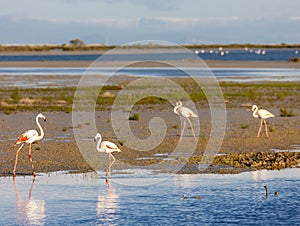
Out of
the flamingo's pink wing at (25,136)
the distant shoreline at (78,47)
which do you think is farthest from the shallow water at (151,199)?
the distant shoreline at (78,47)

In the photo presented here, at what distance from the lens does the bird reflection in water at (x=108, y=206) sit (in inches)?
464

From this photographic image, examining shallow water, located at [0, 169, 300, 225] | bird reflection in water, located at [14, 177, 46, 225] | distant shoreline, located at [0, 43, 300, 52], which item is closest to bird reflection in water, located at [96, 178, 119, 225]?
shallow water, located at [0, 169, 300, 225]

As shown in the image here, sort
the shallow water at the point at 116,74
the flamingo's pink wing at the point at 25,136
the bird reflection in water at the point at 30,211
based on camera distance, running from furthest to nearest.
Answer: the shallow water at the point at 116,74 < the flamingo's pink wing at the point at 25,136 < the bird reflection in water at the point at 30,211

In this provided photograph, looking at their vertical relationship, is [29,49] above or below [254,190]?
above

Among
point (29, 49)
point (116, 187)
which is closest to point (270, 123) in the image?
point (116, 187)

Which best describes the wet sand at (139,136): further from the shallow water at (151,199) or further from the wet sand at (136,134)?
the shallow water at (151,199)

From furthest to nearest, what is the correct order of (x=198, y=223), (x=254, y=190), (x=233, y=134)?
(x=233, y=134), (x=254, y=190), (x=198, y=223)

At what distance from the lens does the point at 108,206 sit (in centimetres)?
1277

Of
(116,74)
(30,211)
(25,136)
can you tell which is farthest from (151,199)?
(116,74)

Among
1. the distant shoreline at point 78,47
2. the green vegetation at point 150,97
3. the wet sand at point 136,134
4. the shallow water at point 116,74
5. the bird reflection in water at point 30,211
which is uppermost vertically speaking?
the distant shoreline at point 78,47

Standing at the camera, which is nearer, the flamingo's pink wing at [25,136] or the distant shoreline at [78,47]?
the flamingo's pink wing at [25,136]

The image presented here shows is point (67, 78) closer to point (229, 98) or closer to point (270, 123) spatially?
point (229, 98)

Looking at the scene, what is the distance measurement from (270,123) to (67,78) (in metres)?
29.0

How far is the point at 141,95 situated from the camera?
117 ft
